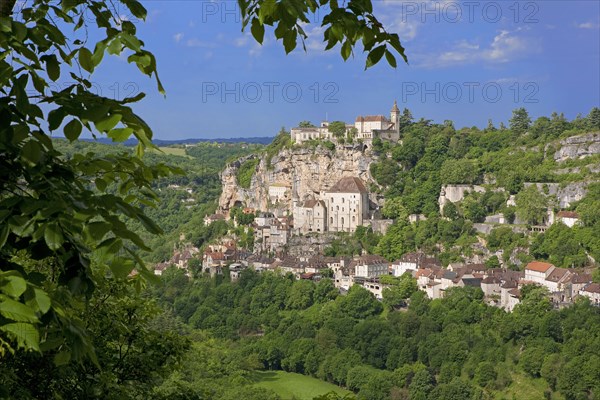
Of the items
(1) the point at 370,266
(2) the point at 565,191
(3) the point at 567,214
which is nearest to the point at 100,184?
(1) the point at 370,266

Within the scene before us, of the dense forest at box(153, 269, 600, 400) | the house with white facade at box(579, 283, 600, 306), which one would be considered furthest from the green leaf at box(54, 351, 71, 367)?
the house with white facade at box(579, 283, 600, 306)

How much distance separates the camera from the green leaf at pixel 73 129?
1958 millimetres

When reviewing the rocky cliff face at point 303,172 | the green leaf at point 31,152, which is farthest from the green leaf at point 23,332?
the rocky cliff face at point 303,172

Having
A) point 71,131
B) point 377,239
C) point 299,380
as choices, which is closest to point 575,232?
point 377,239

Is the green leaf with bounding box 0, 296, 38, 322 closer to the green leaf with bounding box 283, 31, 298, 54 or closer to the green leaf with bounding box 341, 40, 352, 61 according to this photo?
the green leaf with bounding box 283, 31, 298, 54

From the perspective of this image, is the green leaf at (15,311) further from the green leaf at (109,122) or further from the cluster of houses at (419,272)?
the cluster of houses at (419,272)

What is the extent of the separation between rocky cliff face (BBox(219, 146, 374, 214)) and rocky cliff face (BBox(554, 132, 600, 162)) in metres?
10.4

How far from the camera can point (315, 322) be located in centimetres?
3625

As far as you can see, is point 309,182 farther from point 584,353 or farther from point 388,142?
point 584,353

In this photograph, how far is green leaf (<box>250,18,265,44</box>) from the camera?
2.29 meters

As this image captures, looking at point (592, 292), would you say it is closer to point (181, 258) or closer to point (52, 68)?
point (181, 258)

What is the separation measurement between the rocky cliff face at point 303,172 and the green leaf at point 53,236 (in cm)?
4436

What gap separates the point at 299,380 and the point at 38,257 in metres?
30.4

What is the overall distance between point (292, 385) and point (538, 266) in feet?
38.3
